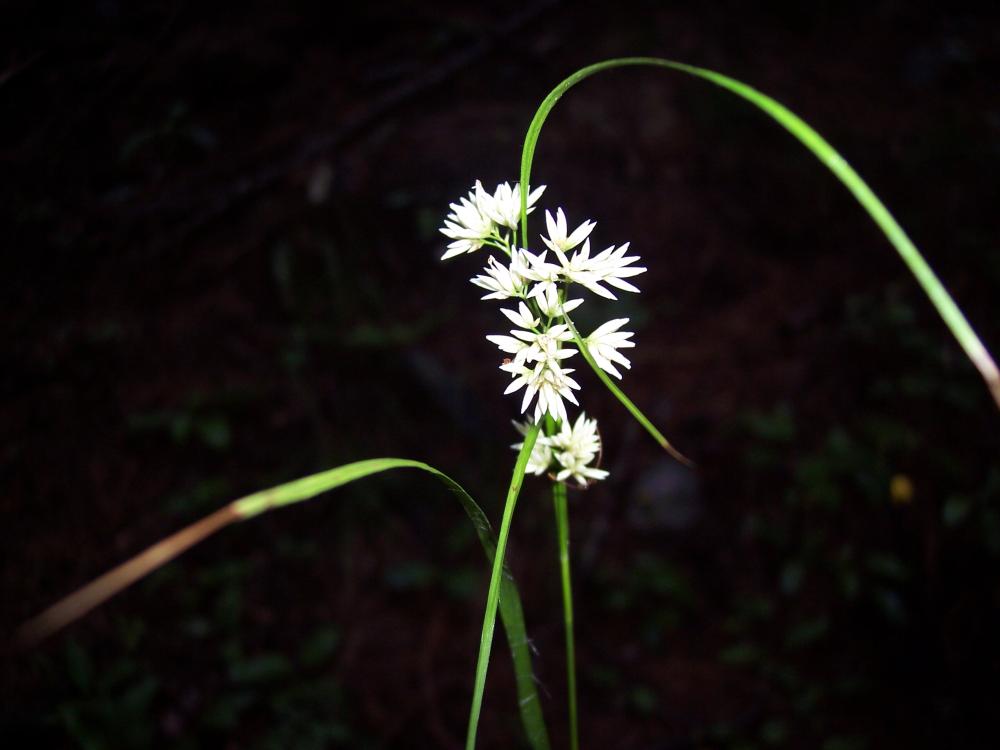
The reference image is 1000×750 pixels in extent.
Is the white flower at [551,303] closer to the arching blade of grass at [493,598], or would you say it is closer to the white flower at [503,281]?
the white flower at [503,281]

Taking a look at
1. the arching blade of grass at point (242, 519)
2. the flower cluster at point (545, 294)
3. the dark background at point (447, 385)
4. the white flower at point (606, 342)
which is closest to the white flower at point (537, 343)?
the flower cluster at point (545, 294)

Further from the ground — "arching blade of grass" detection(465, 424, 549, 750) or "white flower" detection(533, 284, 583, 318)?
"white flower" detection(533, 284, 583, 318)

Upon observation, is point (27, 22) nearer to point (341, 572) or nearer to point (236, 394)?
point (236, 394)

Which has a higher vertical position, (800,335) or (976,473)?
(800,335)

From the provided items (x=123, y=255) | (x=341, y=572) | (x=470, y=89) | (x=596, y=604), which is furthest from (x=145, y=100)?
(x=596, y=604)

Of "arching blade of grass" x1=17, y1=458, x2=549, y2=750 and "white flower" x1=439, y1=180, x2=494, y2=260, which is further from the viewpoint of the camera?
"white flower" x1=439, y1=180, x2=494, y2=260

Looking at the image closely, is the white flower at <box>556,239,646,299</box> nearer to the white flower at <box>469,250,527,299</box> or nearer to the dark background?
the white flower at <box>469,250,527,299</box>

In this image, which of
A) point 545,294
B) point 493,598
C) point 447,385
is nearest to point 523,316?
point 545,294

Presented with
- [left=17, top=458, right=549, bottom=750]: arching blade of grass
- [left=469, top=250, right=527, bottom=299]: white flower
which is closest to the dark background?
[left=17, top=458, right=549, bottom=750]: arching blade of grass

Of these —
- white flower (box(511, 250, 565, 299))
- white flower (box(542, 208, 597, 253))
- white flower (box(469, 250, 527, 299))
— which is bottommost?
white flower (box(511, 250, 565, 299))
